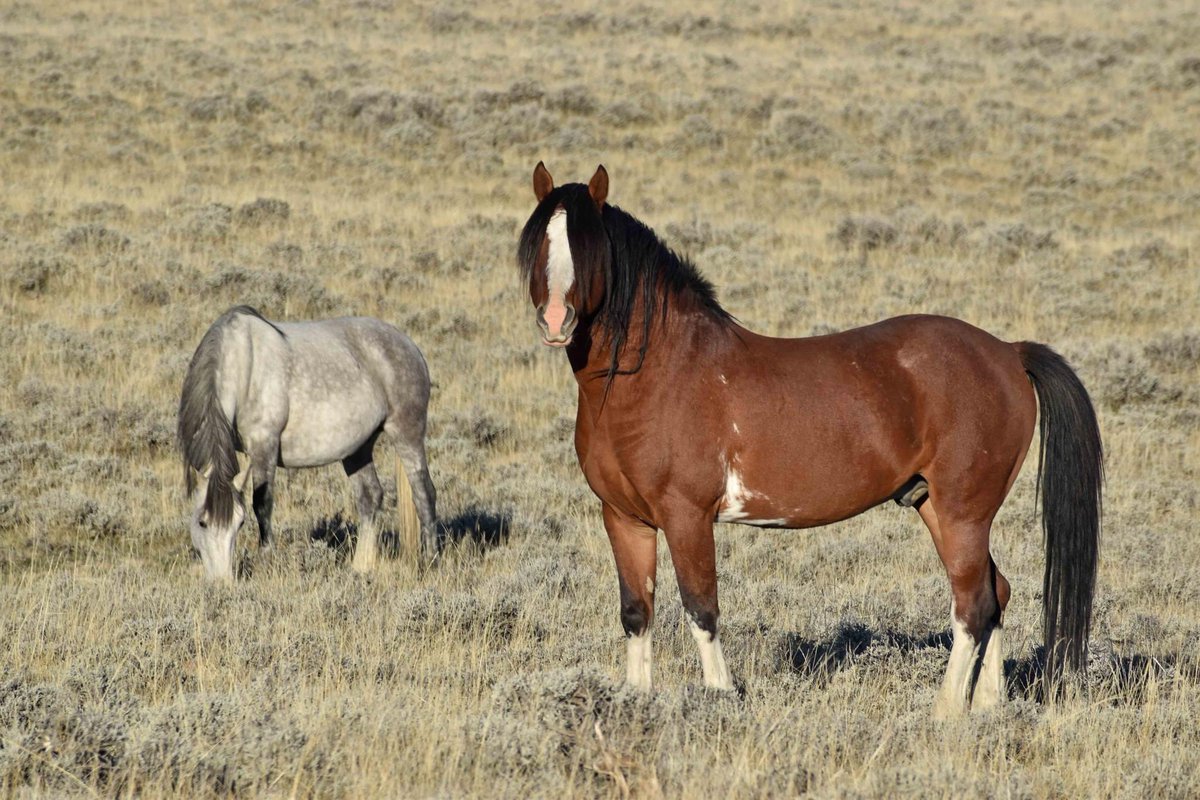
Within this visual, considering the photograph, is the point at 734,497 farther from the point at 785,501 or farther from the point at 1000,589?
the point at 1000,589

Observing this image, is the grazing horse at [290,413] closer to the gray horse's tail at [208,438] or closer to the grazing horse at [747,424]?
the gray horse's tail at [208,438]

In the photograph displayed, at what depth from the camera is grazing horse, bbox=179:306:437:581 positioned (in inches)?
300

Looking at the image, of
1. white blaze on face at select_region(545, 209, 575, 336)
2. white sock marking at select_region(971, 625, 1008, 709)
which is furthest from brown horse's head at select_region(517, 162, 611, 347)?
white sock marking at select_region(971, 625, 1008, 709)

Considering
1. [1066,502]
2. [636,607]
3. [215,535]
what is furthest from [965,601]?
[215,535]

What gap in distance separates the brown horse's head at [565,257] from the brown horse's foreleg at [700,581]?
90 centimetres

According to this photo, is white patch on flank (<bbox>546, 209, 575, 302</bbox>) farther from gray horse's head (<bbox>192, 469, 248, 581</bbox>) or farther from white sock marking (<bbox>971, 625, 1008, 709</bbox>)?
gray horse's head (<bbox>192, 469, 248, 581</bbox>)

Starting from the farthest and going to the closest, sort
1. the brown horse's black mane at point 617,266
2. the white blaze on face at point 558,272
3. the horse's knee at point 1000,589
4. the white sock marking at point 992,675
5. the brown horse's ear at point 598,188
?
the horse's knee at point 1000,589, the white sock marking at point 992,675, the brown horse's ear at point 598,188, the brown horse's black mane at point 617,266, the white blaze on face at point 558,272

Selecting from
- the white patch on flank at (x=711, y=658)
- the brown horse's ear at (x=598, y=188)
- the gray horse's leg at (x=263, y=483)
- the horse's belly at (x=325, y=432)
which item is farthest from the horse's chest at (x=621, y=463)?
the horse's belly at (x=325, y=432)

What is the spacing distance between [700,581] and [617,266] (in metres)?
1.28

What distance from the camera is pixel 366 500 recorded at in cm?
911

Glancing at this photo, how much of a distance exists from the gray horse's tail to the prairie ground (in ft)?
1.86

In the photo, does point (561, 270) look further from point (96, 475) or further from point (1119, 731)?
point (96, 475)

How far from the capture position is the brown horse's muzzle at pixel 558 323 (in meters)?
4.69

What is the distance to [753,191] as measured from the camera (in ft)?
77.7
